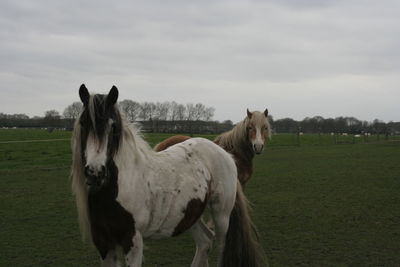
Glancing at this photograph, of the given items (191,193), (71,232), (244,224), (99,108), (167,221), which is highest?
(99,108)

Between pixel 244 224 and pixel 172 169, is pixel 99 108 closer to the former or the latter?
pixel 172 169

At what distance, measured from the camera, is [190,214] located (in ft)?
10.4

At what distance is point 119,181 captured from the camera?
8.78ft

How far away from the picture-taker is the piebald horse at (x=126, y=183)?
246cm

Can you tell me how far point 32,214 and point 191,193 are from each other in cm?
502

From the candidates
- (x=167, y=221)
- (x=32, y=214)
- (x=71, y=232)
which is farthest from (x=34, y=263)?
(x=32, y=214)

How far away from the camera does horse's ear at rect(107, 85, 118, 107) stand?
253cm

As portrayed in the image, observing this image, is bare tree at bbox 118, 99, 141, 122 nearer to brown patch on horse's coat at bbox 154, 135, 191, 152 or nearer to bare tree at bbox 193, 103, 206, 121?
brown patch on horse's coat at bbox 154, 135, 191, 152

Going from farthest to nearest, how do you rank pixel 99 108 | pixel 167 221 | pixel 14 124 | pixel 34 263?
pixel 14 124 → pixel 34 263 → pixel 167 221 → pixel 99 108

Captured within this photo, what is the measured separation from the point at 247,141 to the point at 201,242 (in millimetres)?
3091

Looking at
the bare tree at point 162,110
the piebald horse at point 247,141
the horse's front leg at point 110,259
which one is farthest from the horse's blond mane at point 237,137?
the bare tree at point 162,110

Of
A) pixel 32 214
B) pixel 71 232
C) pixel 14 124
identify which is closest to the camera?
pixel 71 232

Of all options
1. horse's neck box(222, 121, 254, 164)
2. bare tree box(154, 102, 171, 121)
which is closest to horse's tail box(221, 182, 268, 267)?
horse's neck box(222, 121, 254, 164)

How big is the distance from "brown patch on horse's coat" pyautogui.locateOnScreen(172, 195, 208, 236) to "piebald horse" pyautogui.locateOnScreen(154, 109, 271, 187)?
3.22 metres
